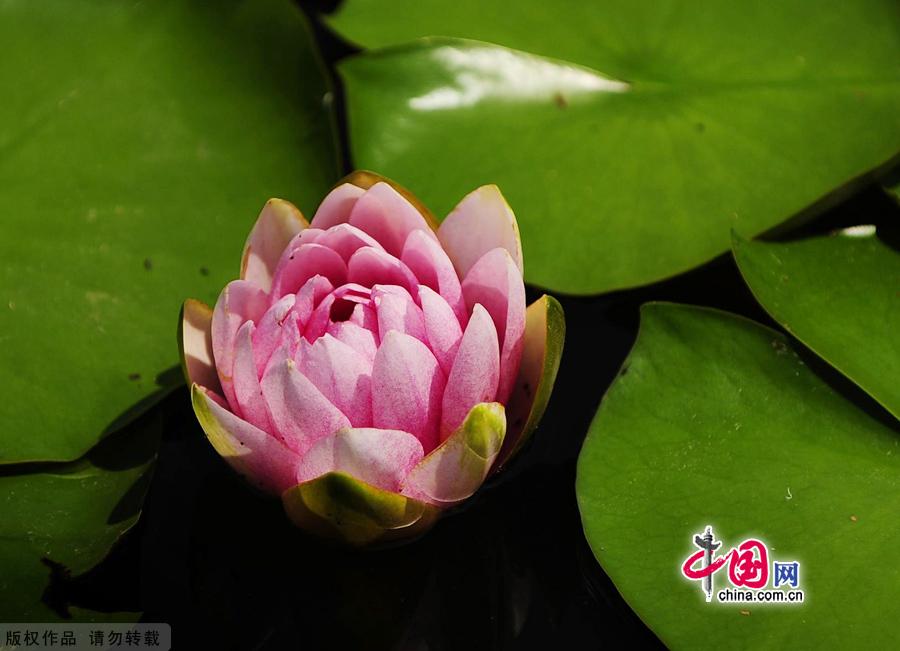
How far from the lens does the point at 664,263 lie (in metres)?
1.84

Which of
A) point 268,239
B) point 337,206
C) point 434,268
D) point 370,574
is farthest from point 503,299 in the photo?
point 370,574

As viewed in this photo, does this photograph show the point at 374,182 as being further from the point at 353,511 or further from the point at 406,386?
the point at 353,511

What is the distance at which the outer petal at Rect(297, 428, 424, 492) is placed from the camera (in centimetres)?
129

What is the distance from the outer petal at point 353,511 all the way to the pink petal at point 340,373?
0.12 metres

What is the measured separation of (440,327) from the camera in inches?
55.3

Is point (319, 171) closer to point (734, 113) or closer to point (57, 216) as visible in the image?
point (57, 216)

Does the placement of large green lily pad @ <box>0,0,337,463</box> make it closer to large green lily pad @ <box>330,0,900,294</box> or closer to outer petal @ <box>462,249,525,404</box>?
large green lily pad @ <box>330,0,900,294</box>

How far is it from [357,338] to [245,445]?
25 cm

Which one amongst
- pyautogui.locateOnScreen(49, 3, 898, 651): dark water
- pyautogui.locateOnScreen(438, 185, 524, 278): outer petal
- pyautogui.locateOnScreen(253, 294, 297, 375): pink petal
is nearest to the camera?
pyautogui.locateOnScreen(253, 294, 297, 375): pink petal

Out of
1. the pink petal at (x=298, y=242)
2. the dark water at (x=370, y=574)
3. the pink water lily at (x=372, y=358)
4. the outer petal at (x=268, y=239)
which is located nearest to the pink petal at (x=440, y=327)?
the pink water lily at (x=372, y=358)

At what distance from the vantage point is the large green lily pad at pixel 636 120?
188 centimetres

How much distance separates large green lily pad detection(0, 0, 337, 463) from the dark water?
0.81 feet

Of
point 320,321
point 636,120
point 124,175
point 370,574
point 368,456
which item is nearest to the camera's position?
point 368,456

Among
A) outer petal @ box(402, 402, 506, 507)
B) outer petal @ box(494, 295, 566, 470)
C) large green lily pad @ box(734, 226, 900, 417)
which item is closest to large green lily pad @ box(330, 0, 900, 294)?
large green lily pad @ box(734, 226, 900, 417)
